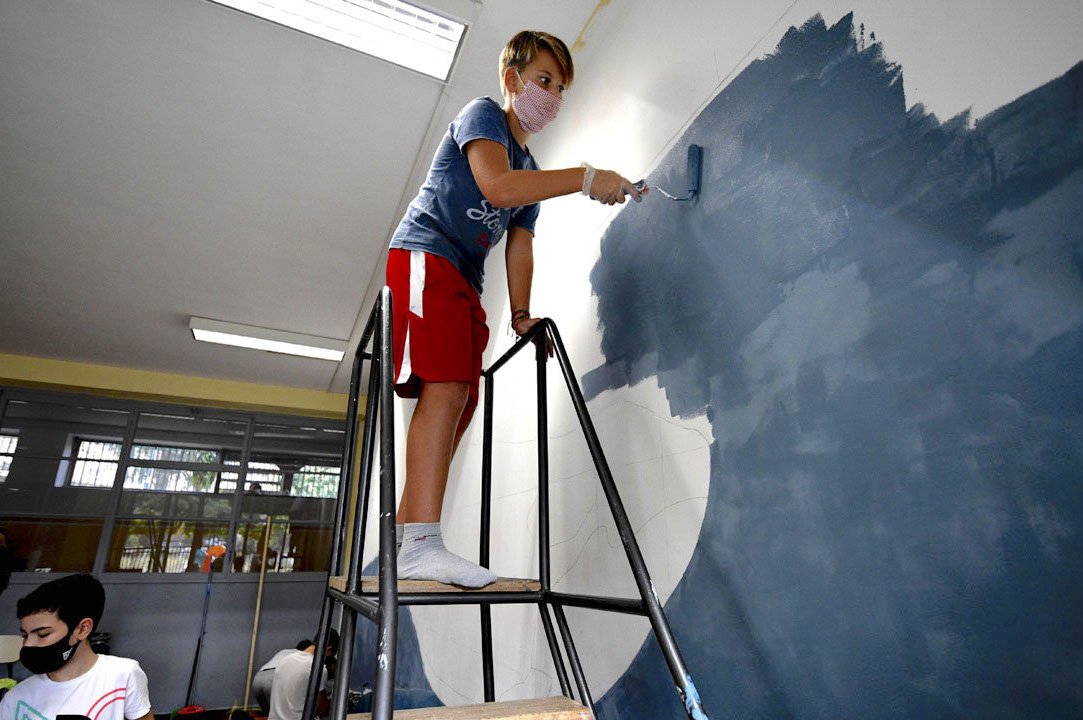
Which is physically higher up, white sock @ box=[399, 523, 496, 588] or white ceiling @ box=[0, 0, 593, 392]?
white ceiling @ box=[0, 0, 593, 392]

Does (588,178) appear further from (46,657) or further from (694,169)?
(46,657)

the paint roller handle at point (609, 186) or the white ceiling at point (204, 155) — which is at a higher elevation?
the white ceiling at point (204, 155)

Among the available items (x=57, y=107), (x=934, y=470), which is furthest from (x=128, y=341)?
(x=934, y=470)

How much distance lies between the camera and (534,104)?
4.67ft

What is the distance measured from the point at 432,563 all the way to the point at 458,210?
2.71 ft

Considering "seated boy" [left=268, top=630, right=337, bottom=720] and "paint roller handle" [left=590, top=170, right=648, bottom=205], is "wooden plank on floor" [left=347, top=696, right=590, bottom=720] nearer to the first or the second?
"paint roller handle" [left=590, top=170, right=648, bottom=205]

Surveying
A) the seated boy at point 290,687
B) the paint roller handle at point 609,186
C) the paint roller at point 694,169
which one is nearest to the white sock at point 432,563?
the paint roller handle at point 609,186

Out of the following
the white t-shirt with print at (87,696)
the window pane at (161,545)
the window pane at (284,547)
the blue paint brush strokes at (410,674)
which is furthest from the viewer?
the window pane at (284,547)

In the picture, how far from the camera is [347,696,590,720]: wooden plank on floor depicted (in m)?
0.75

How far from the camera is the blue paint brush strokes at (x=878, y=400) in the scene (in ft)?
2.02

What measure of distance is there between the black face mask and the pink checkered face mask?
7.72 ft

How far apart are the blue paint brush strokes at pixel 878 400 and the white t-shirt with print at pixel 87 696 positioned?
6.25 feet

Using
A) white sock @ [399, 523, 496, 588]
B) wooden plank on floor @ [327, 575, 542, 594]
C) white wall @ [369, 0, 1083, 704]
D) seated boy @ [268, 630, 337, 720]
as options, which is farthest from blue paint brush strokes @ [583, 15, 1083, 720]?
seated boy @ [268, 630, 337, 720]

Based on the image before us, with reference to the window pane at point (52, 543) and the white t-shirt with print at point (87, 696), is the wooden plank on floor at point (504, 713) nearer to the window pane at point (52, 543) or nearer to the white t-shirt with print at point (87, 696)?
the white t-shirt with print at point (87, 696)
